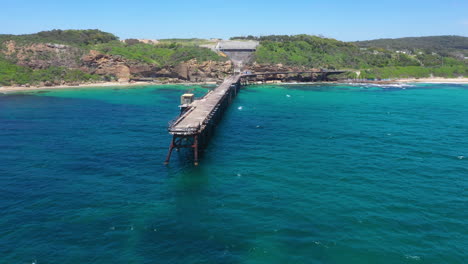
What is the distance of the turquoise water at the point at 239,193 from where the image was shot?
73.7 feet

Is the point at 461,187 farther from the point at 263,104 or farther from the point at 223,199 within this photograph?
the point at 263,104

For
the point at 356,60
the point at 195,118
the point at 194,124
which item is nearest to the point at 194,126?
the point at 194,124

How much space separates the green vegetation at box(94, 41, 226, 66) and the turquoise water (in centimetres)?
8298

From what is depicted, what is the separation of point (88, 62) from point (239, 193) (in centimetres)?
11719

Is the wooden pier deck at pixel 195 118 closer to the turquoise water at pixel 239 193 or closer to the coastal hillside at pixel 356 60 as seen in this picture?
the turquoise water at pixel 239 193

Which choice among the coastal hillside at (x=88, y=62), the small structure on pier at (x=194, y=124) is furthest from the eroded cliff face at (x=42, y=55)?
the small structure on pier at (x=194, y=124)

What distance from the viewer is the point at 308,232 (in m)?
24.4

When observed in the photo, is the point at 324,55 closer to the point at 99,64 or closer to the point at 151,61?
the point at 151,61

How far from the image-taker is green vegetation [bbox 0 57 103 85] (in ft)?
362

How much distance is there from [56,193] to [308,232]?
74.6 ft

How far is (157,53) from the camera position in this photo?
493 feet

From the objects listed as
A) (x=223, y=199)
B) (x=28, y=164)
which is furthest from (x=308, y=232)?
(x=28, y=164)

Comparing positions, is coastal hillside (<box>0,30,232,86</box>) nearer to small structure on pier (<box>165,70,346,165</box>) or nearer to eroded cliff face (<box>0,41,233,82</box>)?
eroded cliff face (<box>0,41,233,82</box>)

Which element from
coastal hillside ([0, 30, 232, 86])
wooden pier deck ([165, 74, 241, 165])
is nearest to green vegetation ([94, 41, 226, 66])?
coastal hillside ([0, 30, 232, 86])
